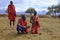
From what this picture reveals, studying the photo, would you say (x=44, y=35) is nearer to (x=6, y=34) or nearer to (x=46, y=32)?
(x=46, y=32)

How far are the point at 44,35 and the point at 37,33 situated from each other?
1.44ft

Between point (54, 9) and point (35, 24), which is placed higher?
point (35, 24)

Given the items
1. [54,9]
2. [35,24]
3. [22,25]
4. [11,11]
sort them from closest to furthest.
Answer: [22,25] → [35,24] → [11,11] → [54,9]

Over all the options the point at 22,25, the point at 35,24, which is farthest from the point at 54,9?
the point at 22,25

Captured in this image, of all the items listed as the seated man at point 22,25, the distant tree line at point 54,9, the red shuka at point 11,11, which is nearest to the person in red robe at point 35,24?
the seated man at point 22,25

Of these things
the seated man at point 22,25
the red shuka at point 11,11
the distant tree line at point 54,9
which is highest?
the red shuka at point 11,11

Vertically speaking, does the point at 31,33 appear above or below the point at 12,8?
below

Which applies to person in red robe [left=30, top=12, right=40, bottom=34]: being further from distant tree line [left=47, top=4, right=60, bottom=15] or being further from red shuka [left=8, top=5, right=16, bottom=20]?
distant tree line [left=47, top=4, right=60, bottom=15]

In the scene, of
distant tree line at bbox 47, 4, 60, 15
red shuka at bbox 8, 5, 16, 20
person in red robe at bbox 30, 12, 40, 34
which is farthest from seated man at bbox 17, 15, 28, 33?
distant tree line at bbox 47, 4, 60, 15

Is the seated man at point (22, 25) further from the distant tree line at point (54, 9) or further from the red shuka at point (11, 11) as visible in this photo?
the distant tree line at point (54, 9)

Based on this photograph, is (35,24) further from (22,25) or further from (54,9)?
(54,9)

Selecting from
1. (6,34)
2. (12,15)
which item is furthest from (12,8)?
(6,34)

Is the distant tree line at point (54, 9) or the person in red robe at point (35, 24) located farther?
the distant tree line at point (54, 9)

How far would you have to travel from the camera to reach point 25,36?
1392 cm
